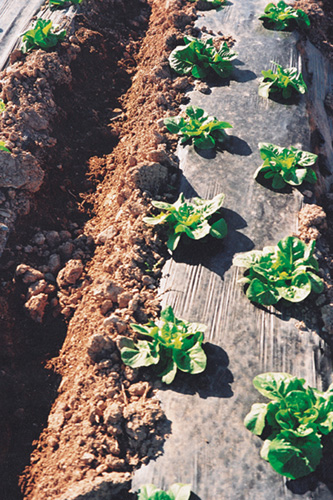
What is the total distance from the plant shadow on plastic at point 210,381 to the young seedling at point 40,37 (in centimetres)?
393

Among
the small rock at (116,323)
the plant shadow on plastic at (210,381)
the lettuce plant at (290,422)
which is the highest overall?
the small rock at (116,323)

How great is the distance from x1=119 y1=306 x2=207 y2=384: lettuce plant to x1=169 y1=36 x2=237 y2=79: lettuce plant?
3041mm

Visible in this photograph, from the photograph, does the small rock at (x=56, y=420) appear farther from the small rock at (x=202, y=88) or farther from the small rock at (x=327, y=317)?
the small rock at (x=202, y=88)

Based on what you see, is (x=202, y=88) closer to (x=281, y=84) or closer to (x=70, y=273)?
(x=281, y=84)

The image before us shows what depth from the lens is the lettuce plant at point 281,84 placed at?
17.2 feet

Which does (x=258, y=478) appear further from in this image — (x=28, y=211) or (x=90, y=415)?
(x=28, y=211)

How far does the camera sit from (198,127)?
484 cm

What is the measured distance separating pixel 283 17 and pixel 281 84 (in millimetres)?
1367

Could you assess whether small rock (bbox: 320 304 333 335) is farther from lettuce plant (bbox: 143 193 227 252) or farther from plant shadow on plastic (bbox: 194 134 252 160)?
plant shadow on plastic (bbox: 194 134 252 160)

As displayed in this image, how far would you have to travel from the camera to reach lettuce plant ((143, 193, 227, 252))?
3.98 meters

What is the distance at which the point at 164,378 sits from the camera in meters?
3.32

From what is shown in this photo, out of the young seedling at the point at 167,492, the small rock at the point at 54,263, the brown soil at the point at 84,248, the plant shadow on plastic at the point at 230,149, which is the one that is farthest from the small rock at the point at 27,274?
the young seedling at the point at 167,492

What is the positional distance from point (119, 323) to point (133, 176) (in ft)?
4.49

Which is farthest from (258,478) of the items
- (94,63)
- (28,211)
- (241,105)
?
(94,63)
